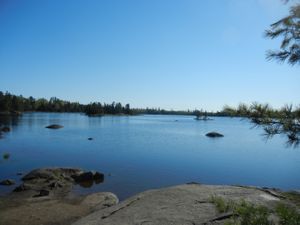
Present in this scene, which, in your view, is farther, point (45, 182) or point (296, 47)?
point (45, 182)

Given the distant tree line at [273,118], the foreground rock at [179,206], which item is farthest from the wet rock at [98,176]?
the distant tree line at [273,118]

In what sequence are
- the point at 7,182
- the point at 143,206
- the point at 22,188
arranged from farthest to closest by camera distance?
the point at 7,182 < the point at 22,188 < the point at 143,206

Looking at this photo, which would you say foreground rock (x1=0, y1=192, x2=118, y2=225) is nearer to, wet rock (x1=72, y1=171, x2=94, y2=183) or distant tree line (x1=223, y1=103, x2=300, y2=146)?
wet rock (x1=72, y1=171, x2=94, y2=183)

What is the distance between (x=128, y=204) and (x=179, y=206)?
6.41 ft

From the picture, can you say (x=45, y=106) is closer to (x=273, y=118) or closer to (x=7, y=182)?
(x=7, y=182)

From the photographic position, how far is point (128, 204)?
899 cm

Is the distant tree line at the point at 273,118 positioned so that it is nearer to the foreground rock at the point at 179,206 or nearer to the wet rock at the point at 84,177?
the foreground rock at the point at 179,206

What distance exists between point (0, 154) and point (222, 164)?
76.9ft

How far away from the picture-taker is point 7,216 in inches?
430

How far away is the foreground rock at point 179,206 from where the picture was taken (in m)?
6.96

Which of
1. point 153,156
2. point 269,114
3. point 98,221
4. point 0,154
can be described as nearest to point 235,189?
point 98,221

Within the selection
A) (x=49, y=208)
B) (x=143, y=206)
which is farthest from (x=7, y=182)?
(x=143, y=206)

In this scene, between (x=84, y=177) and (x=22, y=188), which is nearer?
(x=22, y=188)

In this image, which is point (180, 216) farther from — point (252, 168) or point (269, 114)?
point (252, 168)
